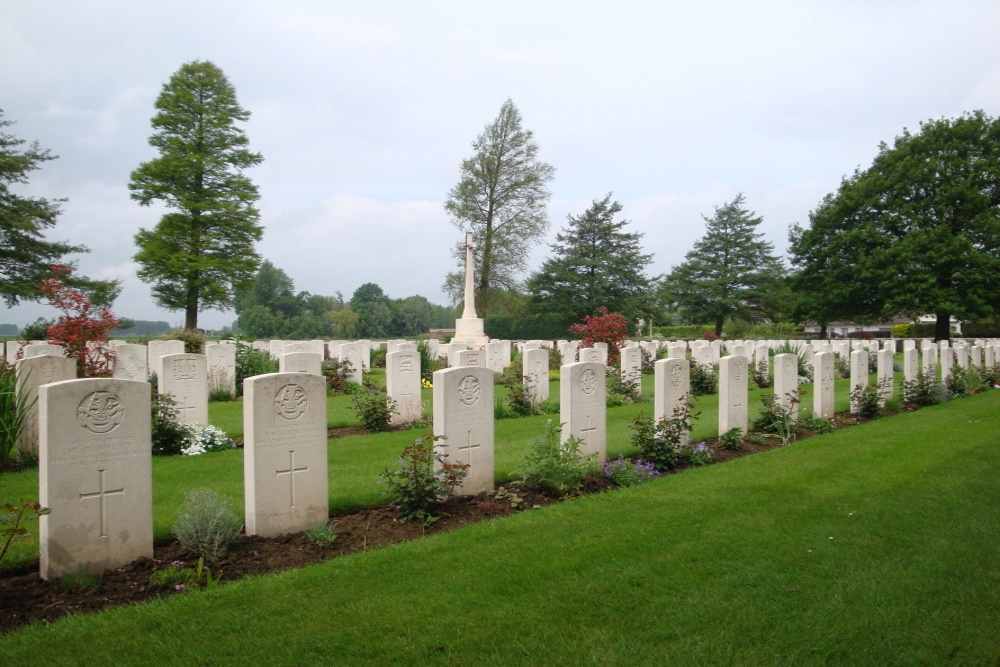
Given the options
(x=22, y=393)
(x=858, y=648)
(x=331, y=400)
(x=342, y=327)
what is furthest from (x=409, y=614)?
(x=342, y=327)

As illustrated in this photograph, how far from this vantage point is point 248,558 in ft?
14.1

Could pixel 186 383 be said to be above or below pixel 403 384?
above

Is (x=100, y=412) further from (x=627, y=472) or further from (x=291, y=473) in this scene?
(x=627, y=472)

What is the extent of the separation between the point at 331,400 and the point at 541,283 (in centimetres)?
2923

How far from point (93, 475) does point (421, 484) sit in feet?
7.57

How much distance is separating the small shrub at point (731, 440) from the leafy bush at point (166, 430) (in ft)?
23.3

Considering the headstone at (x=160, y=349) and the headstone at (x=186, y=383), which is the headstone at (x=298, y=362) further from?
the headstone at (x=160, y=349)

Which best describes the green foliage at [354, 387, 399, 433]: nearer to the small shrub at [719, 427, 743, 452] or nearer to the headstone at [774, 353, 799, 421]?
the small shrub at [719, 427, 743, 452]

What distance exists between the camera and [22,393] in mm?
7258

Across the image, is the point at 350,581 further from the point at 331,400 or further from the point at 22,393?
the point at 331,400

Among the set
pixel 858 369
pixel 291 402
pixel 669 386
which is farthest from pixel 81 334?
pixel 858 369

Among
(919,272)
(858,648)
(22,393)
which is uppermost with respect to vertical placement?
(919,272)

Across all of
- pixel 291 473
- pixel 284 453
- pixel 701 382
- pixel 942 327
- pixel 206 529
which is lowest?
pixel 206 529

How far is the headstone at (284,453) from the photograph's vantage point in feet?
15.2
